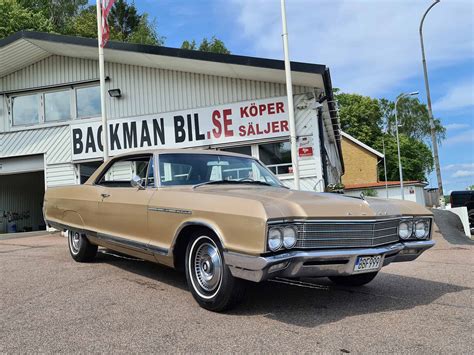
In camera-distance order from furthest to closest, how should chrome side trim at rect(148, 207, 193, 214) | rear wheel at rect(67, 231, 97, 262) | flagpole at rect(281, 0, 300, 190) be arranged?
1. flagpole at rect(281, 0, 300, 190)
2. rear wheel at rect(67, 231, 97, 262)
3. chrome side trim at rect(148, 207, 193, 214)

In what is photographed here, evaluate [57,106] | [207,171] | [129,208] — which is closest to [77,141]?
[57,106]

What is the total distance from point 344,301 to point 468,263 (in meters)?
3.85

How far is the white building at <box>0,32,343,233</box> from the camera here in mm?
13125

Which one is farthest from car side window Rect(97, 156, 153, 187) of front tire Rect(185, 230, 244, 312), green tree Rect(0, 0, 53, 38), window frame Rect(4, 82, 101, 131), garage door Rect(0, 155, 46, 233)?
green tree Rect(0, 0, 53, 38)

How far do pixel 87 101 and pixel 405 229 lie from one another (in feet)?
43.1

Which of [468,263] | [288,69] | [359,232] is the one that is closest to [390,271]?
[468,263]

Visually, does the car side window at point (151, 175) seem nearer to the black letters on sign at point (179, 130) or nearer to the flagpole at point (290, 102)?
the flagpole at point (290, 102)

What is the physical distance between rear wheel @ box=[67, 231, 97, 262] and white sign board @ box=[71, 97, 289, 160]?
7310 mm

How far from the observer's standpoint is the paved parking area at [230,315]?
3496 millimetres

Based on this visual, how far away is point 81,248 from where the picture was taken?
6891 mm

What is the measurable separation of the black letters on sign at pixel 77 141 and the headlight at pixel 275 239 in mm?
12614

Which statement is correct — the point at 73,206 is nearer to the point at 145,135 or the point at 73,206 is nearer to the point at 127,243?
the point at 127,243

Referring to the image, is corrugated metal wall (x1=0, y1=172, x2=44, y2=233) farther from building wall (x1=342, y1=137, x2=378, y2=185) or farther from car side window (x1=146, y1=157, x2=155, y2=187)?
building wall (x1=342, y1=137, x2=378, y2=185)

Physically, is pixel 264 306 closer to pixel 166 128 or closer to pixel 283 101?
pixel 283 101
